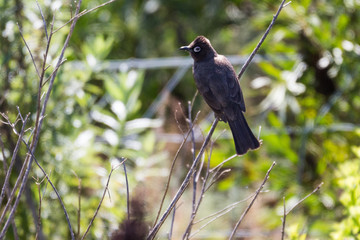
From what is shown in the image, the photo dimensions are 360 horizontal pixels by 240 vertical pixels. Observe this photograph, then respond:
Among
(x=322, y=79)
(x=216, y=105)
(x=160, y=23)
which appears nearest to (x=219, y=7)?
(x=160, y=23)

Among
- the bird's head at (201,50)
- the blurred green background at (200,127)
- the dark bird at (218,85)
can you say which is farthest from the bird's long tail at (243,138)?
the bird's head at (201,50)

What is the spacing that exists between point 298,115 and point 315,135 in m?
0.24

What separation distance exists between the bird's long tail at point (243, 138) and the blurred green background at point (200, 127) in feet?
0.64

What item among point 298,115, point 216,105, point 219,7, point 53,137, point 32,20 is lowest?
point 216,105

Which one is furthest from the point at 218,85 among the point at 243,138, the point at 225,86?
the point at 243,138

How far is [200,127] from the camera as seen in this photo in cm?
243

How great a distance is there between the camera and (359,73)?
14.4 ft

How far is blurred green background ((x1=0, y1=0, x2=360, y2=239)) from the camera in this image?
10.4 feet

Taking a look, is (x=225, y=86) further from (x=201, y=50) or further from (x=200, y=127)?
(x=200, y=127)

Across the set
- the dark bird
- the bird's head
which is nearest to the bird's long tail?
the dark bird

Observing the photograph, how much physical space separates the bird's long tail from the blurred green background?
7.7 inches

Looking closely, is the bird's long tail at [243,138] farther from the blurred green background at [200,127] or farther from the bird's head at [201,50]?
the bird's head at [201,50]

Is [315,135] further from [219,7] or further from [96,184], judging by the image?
[219,7]

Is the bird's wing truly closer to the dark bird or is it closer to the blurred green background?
the dark bird
